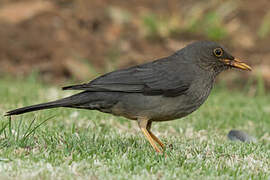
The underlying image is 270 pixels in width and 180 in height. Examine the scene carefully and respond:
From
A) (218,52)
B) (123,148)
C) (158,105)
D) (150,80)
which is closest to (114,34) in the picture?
Answer: (218,52)

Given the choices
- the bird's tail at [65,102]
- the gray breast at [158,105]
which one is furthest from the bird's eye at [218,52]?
the bird's tail at [65,102]

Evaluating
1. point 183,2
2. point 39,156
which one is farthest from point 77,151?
point 183,2

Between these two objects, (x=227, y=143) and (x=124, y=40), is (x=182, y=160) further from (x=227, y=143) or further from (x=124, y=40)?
(x=124, y=40)

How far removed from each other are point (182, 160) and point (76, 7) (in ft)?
28.6

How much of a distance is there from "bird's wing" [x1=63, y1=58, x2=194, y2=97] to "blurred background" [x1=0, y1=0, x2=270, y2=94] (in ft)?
17.1

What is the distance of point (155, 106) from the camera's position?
5.03 meters

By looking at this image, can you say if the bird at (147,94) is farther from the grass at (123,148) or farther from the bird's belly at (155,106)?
the grass at (123,148)

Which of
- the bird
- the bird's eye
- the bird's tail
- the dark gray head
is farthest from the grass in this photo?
the bird's eye

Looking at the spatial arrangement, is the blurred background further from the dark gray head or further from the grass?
the dark gray head

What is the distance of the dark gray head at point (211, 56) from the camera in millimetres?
5445

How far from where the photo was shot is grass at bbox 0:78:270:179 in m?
3.95

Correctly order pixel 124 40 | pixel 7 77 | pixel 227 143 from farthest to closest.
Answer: pixel 124 40 → pixel 7 77 → pixel 227 143

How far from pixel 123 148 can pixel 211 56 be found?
150cm

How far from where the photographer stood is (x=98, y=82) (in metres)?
5.05
